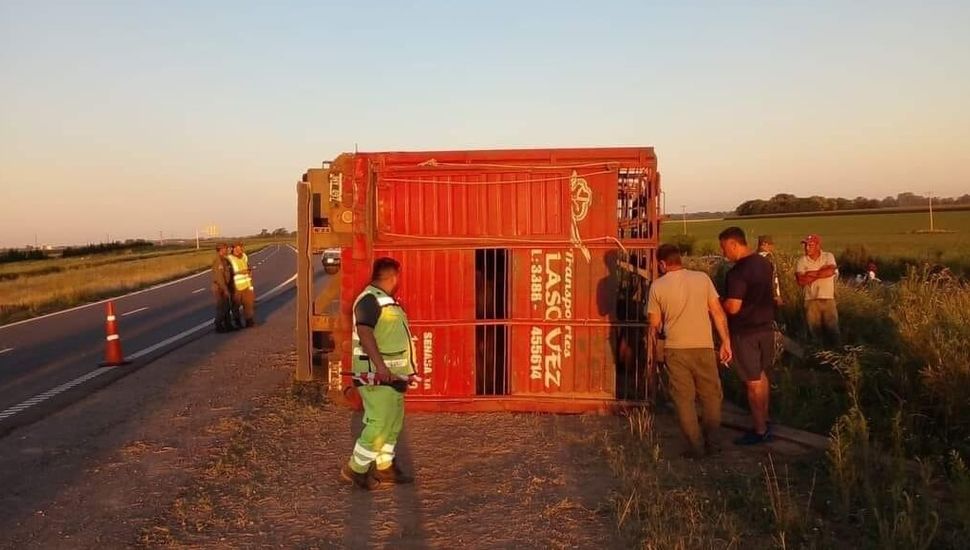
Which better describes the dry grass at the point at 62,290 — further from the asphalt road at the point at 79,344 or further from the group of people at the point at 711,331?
the group of people at the point at 711,331

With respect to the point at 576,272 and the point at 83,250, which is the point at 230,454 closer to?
the point at 576,272

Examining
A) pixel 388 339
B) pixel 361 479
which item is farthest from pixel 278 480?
pixel 388 339

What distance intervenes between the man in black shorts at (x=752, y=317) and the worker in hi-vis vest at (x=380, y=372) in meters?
3.01

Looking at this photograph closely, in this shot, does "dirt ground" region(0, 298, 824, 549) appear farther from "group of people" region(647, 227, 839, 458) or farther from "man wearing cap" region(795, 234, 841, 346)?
"man wearing cap" region(795, 234, 841, 346)

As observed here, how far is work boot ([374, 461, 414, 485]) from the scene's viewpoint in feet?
20.9

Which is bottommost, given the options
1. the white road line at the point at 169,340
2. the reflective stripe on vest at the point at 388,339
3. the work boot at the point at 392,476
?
the work boot at the point at 392,476

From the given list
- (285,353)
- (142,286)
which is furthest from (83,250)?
(285,353)

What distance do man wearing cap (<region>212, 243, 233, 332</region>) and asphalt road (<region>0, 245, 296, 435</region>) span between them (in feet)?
1.84

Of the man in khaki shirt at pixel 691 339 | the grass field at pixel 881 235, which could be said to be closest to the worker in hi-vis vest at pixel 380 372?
the man in khaki shirt at pixel 691 339

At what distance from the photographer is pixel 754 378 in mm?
7391

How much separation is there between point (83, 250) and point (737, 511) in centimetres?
9424

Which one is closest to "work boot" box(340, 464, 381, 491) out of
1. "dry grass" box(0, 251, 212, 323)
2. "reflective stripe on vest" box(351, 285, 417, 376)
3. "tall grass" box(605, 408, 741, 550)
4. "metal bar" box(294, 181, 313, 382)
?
"reflective stripe on vest" box(351, 285, 417, 376)

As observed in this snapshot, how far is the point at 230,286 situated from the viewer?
1673cm

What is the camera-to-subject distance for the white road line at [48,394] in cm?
953
